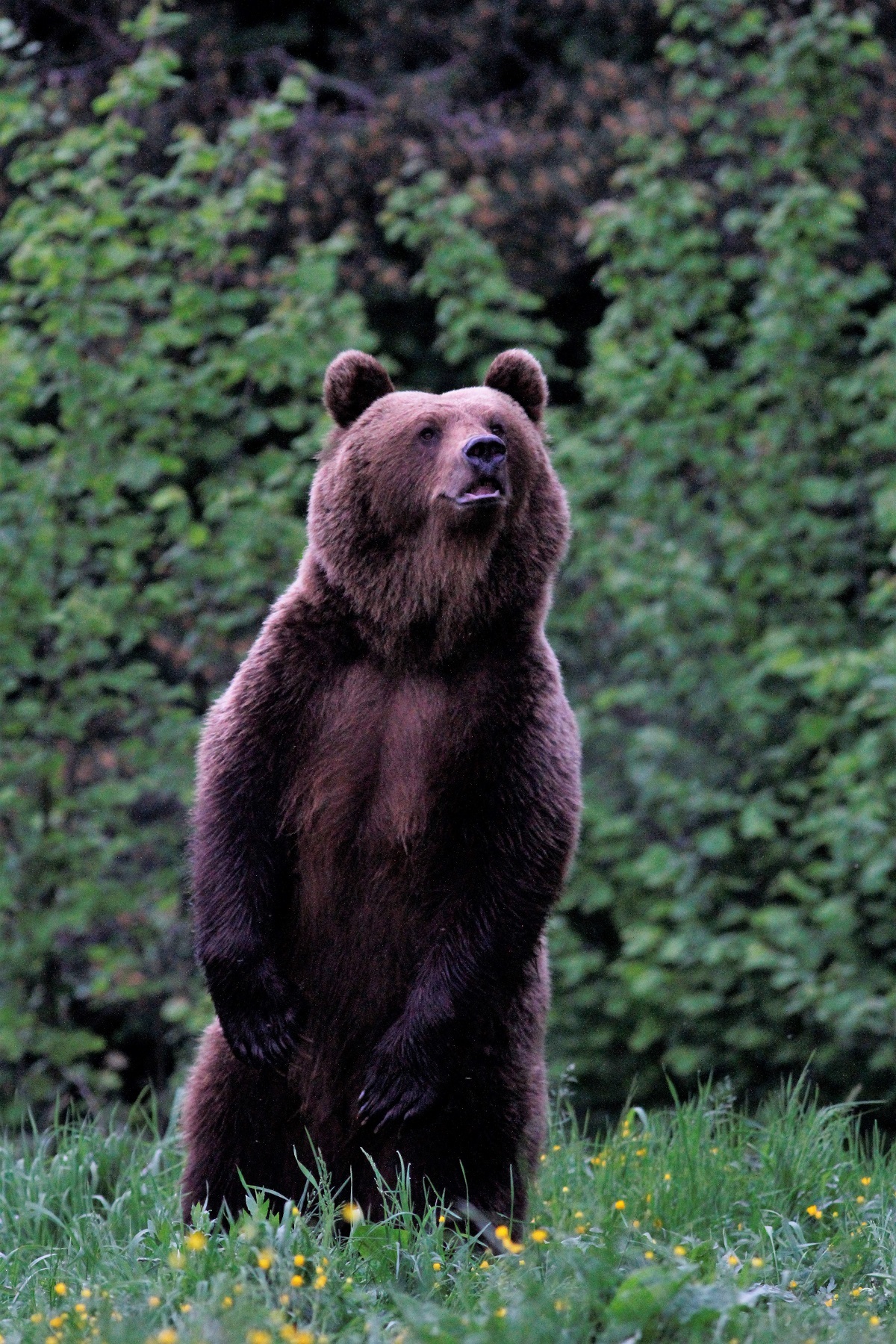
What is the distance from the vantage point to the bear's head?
348 cm

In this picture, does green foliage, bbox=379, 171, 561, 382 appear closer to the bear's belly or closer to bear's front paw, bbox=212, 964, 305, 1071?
the bear's belly

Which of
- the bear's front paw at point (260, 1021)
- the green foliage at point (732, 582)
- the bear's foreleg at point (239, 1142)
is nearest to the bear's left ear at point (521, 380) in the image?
the bear's front paw at point (260, 1021)

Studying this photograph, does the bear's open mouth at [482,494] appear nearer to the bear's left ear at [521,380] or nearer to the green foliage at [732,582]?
the bear's left ear at [521,380]

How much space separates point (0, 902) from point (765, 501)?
3.49 metres

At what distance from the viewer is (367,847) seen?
3.60 metres

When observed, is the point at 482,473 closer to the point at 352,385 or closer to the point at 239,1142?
the point at 352,385

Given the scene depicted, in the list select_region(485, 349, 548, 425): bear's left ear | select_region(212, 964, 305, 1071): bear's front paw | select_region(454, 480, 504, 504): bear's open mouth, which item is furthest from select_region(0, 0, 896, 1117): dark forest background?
select_region(454, 480, 504, 504): bear's open mouth

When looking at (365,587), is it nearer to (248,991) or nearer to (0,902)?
(248,991)

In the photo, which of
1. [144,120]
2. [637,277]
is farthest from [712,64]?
[144,120]

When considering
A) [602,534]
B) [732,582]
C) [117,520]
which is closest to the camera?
[117,520]

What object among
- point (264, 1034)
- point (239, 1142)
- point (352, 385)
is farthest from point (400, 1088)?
point (352, 385)

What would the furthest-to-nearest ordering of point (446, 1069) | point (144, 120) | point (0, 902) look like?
1. point (144, 120)
2. point (0, 902)
3. point (446, 1069)

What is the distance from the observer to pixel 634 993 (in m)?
7.34

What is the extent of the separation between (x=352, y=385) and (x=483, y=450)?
1.76 ft
